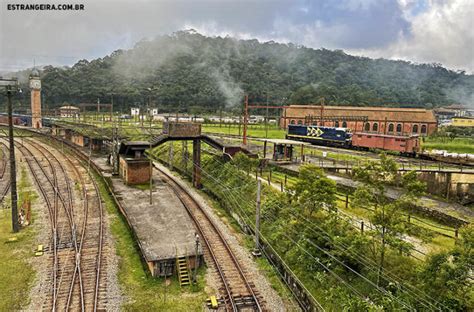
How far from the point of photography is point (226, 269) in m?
18.7

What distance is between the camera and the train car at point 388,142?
142 ft

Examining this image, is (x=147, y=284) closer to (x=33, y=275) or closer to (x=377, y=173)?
(x=33, y=275)

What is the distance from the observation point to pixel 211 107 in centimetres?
10344

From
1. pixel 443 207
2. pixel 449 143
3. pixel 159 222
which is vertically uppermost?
pixel 449 143

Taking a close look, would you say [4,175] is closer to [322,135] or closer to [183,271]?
[183,271]

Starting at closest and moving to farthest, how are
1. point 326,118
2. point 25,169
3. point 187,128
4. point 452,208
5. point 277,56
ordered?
point 452,208
point 187,128
point 25,169
point 326,118
point 277,56

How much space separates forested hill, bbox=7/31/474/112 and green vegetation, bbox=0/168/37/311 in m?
53.8

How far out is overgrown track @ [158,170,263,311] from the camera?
15.9 m

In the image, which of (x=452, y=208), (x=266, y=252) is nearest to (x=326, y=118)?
(x=452, y=208)

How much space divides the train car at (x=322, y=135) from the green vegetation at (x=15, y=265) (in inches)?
1522

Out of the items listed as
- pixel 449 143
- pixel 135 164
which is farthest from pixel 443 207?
pixel 449 143

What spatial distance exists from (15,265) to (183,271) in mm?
8290

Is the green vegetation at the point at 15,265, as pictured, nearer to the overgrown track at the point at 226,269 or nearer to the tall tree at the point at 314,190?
the overgrown track at the point at 226,269

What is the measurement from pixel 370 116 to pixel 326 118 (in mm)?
9270
